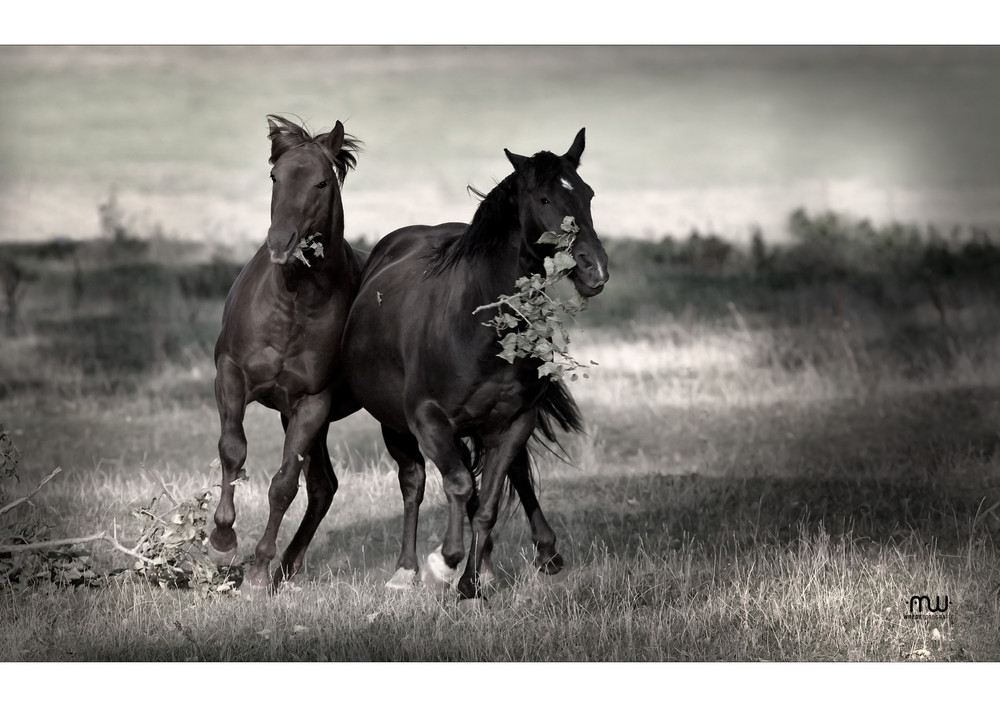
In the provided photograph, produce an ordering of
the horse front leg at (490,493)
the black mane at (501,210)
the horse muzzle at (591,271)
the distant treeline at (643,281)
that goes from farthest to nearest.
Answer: the distant treeline at (643,281) → the horse front leg at (490,493) → the black mane at (501,210) → the horse muzzle at (591,271)

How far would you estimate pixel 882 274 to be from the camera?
43.5 feet

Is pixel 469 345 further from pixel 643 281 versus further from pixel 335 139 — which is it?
pixel 643 281

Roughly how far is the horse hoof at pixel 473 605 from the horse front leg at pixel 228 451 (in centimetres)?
134

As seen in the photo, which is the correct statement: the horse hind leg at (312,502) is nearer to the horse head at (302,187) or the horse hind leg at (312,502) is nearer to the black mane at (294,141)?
the horse head at (302,187)

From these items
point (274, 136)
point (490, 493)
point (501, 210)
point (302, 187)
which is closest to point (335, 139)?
point (274, 136)

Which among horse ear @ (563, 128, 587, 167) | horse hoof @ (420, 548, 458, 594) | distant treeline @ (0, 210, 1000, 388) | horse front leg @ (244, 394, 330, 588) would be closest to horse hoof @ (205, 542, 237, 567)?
horse front leg @ (244, 394, 330, 588)

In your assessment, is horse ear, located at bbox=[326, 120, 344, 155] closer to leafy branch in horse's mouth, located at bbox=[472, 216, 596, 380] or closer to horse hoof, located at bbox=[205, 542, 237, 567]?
leafy branch in horse's mouth, located at bbox=[472, 216, 596, 380]

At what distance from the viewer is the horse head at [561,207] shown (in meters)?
5.69

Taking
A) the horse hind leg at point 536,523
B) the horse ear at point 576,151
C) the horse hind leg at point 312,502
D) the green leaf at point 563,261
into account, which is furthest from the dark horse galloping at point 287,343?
the green leaf at point 563,261

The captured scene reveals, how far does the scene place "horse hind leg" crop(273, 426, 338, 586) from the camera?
7152 millimetres

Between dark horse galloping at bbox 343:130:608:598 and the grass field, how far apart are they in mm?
651

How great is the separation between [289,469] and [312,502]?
1.84 ft

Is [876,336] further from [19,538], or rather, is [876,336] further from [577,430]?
[19,538]

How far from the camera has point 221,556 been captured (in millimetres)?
6719
